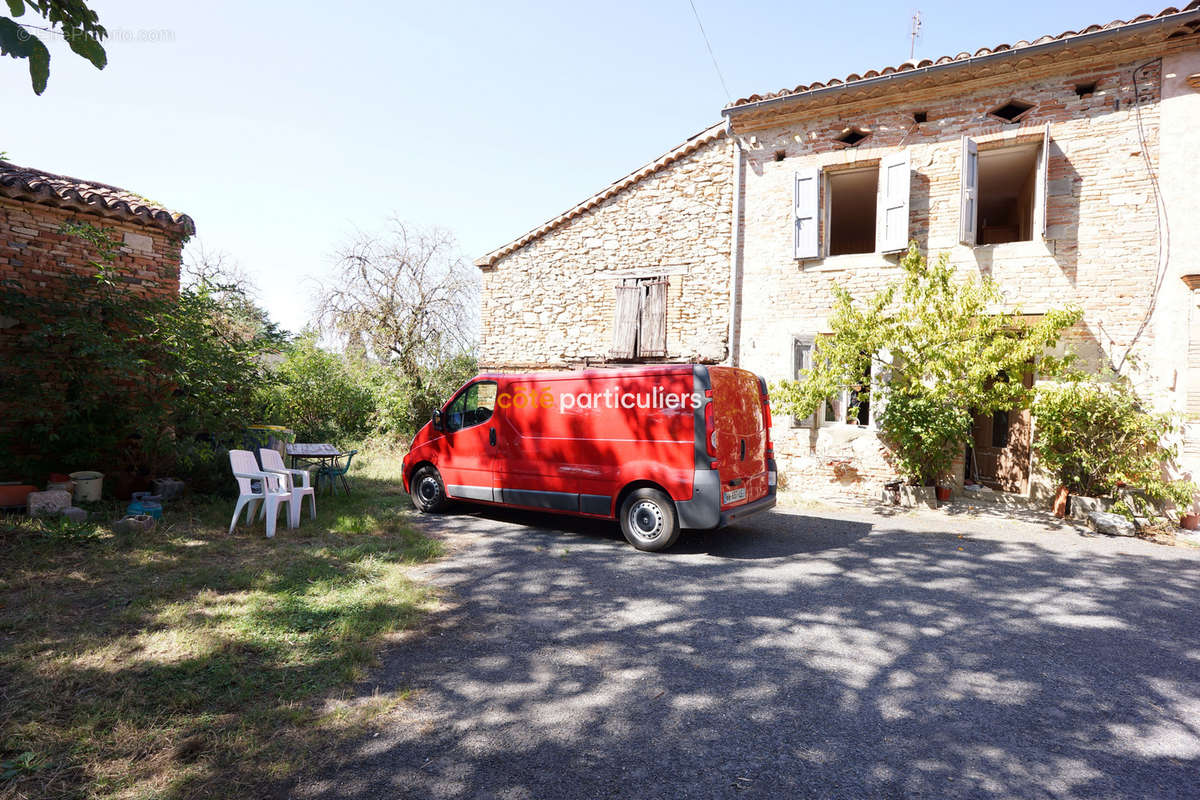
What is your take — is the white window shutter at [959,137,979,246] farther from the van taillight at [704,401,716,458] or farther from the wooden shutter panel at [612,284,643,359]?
the van taillight at [704,401,716,458]

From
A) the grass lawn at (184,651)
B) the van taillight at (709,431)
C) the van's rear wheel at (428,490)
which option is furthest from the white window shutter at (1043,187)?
the grass lawn at (184,651)

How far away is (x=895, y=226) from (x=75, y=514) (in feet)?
38.5

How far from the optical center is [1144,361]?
26.0 ft

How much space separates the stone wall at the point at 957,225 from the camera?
8086mm

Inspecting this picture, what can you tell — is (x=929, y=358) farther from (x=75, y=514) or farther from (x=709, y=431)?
(x=75, y=514)

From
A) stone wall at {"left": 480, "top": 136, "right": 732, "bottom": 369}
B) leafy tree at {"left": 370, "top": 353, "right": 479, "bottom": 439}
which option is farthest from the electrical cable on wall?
leafy tree at {"left": 370, "top": 353, "right": 479, "bottom": 439}

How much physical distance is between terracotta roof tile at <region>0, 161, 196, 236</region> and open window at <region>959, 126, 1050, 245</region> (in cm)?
1190

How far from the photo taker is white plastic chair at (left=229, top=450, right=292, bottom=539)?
6.14 meters

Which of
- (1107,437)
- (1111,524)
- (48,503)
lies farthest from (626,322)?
(48,503)

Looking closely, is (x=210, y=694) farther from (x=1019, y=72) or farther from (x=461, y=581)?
(x=1019, y=72)

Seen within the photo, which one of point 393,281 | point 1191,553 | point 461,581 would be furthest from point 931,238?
point 393,281

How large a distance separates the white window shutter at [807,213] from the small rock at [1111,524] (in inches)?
219

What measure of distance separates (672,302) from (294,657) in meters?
9.54

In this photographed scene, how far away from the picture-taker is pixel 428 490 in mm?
7688
